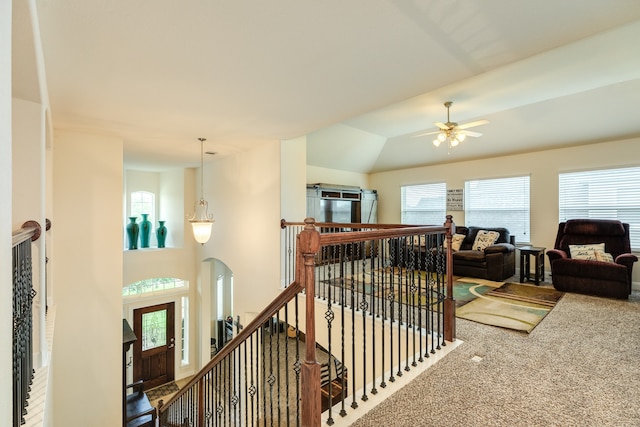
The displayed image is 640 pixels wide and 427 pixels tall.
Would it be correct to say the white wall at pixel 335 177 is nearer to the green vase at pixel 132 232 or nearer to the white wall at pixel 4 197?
the green vase at pixel 132 232

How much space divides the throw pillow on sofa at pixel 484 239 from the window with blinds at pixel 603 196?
1.21 meters

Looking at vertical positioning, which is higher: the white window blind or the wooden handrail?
the white window blind

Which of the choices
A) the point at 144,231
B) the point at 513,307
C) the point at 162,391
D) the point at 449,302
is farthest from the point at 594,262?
the point at 162,391

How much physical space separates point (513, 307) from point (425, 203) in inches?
166

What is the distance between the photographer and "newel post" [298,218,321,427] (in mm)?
1604

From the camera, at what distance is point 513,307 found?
3.92m

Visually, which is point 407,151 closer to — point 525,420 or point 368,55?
point 368,55

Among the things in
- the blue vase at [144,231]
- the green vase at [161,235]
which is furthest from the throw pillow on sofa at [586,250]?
the blue vase at [144,231]

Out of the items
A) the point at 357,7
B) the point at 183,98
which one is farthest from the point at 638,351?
the point at 183,98

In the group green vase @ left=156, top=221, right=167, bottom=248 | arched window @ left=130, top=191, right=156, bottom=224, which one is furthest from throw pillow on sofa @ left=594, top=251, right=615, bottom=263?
arched window @ left=130, top=191, right=156, bottom=224

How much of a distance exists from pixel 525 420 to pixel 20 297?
286 cm

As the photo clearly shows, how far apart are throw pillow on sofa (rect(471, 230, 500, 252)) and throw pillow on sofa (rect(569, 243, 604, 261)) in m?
1.26

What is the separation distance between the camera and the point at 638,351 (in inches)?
105

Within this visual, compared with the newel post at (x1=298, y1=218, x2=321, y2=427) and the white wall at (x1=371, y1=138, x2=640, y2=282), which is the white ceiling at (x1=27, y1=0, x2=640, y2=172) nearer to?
the white wall at (x1=371, y1=138, x2=640, y2=282)
